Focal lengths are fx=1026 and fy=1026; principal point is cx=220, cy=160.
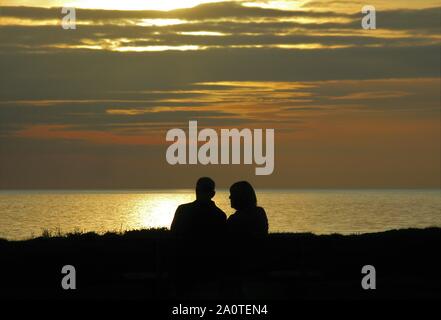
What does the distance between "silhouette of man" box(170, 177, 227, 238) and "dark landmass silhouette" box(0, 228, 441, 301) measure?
0.56 feet

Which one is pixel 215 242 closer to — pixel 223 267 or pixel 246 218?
pixel 223 267

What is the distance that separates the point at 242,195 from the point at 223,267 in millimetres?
1166

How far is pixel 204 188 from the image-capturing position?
1583 cm

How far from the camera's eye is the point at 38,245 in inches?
989

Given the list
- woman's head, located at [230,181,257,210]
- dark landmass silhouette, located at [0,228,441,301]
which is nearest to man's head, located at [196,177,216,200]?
woman's head, located at [230,181,257,210]

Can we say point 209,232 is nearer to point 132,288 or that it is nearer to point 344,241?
point 132,288

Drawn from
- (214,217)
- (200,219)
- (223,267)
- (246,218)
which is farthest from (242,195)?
(223,267)

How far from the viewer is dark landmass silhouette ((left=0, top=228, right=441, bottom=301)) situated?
16.1 metres

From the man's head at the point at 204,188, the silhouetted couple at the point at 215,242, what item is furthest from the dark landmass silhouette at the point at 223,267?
the man's head at the point at 204,188

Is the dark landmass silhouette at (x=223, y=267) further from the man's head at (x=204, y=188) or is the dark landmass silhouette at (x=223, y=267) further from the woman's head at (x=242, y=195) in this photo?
the man's head at (x=204, y=188)

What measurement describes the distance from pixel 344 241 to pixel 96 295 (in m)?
9.08

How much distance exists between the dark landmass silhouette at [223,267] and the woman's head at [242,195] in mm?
604

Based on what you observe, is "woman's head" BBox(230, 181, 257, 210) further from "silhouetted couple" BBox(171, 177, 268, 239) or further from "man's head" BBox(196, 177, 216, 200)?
"man's head" BBox(196, 177, 216, 200)
